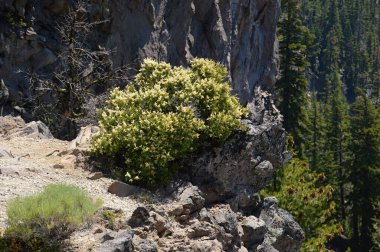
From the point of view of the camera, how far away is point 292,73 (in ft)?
117

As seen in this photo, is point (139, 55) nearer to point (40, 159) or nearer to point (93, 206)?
point (40, 159)

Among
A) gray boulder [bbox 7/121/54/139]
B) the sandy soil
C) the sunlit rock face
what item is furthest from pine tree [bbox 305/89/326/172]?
the sandy soil

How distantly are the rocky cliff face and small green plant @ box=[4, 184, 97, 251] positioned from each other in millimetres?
11027

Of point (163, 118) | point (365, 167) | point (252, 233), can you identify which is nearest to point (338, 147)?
point (365, 167)

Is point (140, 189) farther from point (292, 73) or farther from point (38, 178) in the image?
point (292, 73)

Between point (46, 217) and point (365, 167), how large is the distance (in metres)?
33.4

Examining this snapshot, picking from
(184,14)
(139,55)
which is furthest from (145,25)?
(184,14)

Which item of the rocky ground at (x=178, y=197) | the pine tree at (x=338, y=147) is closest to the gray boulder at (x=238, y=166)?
the rocky ground at (x=178, y=197)

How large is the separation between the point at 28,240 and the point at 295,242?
28.3ft

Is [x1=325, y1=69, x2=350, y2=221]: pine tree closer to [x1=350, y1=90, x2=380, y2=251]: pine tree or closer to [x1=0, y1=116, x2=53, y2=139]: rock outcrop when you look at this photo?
[x1=350, y1=90, x2=380, y2=251]: pine tree

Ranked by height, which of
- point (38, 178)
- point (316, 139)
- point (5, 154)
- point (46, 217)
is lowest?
point (46, 217)

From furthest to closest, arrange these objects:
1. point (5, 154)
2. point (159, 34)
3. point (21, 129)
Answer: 1. point (159, 34)
2. point (21, 129)
3. point (5, 154)

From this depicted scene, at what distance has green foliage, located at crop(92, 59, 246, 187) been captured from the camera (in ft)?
34.8

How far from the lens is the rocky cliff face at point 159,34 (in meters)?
18.3
